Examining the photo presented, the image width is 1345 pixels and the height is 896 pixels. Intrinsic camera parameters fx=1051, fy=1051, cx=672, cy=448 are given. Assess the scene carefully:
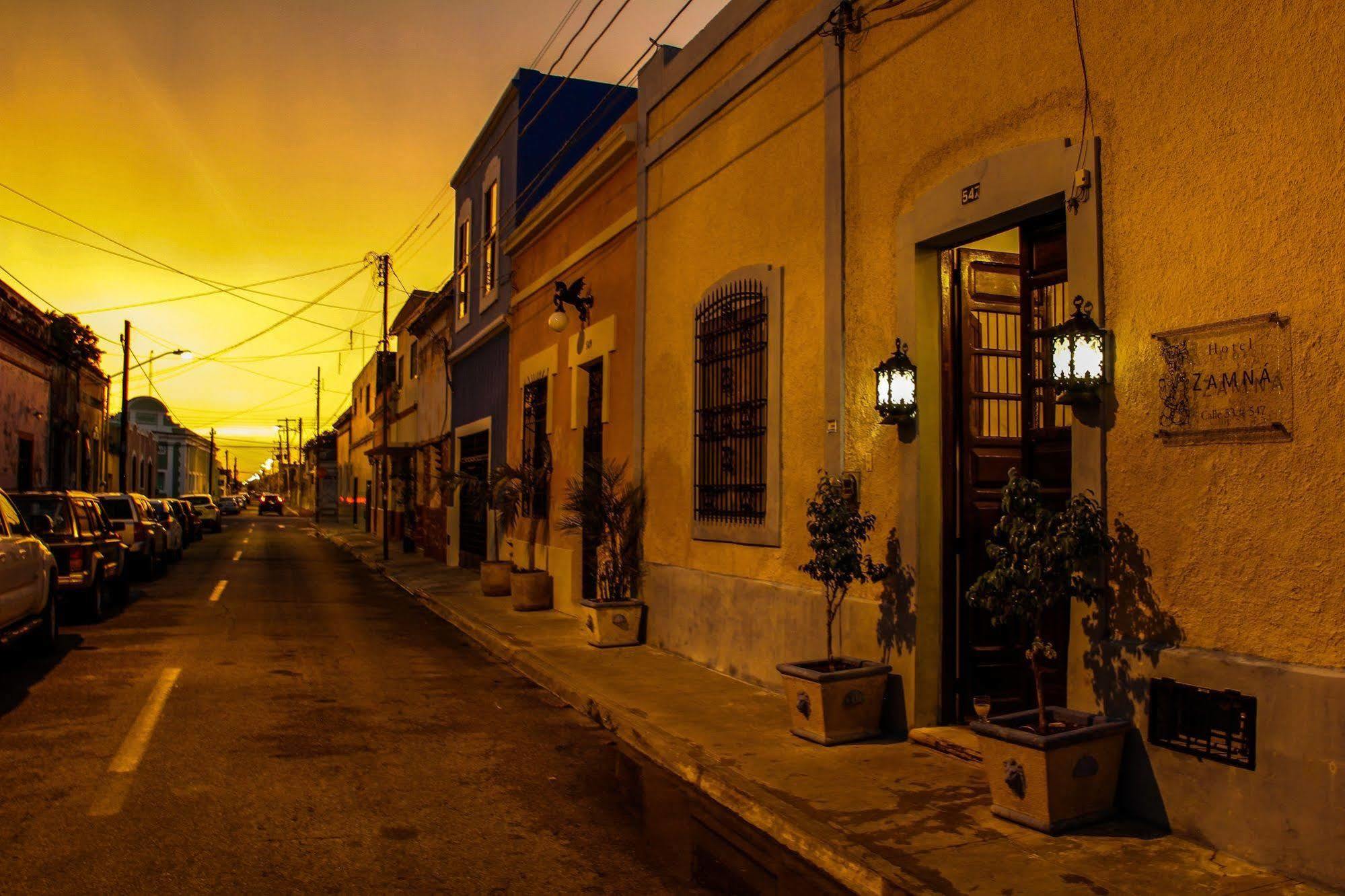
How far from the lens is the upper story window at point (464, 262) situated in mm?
23547

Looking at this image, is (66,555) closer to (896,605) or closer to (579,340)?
(579,340)

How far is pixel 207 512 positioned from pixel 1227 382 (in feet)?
154

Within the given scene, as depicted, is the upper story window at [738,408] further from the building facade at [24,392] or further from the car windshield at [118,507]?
the building facade at [24,392]

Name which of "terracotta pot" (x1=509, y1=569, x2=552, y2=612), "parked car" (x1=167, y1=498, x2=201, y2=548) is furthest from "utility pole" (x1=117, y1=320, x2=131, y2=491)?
"terracotta pot" (x1=509, y1=569, x2=552, y2=612)

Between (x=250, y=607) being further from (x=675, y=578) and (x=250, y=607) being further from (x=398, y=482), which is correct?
(x=398, y=482)

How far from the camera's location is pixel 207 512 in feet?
151

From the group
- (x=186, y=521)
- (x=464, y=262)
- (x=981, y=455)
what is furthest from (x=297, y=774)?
(x=186, y=521)

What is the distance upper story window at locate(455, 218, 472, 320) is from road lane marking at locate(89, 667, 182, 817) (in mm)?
15267

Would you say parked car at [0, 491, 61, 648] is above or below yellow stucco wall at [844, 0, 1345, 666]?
below

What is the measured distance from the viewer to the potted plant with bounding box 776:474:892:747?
7180 mm

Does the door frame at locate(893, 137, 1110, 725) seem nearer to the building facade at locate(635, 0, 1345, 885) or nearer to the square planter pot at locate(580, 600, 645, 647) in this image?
the building facade at locate(635, 0, 1345, 885)

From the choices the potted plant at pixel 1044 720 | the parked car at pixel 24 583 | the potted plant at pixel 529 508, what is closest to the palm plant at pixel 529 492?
the potted plant at pixel 529 508

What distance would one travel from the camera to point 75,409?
104ft

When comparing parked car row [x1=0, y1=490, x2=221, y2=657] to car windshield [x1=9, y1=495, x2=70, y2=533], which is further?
car windshield [x1=9, y1=495, x2=70, y2=533]
